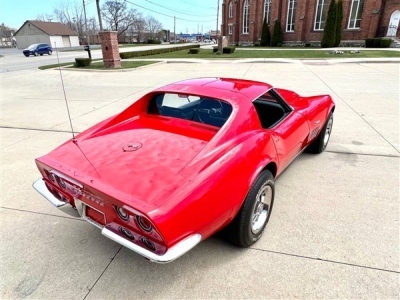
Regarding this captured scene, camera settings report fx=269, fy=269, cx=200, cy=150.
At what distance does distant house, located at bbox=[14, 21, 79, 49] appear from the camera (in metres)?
62.2

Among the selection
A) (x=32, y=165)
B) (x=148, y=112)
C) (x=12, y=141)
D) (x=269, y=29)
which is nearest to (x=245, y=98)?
(x=148, y=112)

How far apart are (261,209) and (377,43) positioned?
1220 inches

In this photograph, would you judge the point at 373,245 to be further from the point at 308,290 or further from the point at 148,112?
the point at 148,112

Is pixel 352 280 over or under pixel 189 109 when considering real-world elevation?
under

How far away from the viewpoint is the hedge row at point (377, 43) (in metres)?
25.3

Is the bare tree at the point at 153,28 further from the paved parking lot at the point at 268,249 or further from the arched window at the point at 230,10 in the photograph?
the paved parking lot at the point at 268,249

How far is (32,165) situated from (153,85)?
6920 millimetres

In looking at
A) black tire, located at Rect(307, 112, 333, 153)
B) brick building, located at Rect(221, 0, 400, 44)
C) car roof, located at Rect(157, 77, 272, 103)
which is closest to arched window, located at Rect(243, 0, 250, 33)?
brick building, located at Rect(221, 0, 400, 44)

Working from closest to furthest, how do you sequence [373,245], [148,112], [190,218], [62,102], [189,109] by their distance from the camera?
[190,218], [373,245], [189,109], [148,112], [62,102]

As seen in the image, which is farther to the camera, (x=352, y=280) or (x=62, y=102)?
(x=62, y=102)

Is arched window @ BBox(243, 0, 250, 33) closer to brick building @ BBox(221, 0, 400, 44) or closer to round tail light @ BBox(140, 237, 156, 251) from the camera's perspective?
brick building @ BBox(221, 0, 400, 44)

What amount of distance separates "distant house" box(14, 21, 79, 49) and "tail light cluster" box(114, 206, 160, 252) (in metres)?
70.7

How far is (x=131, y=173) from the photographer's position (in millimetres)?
1911

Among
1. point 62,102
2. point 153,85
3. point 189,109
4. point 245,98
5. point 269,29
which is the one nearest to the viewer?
point 245,98
